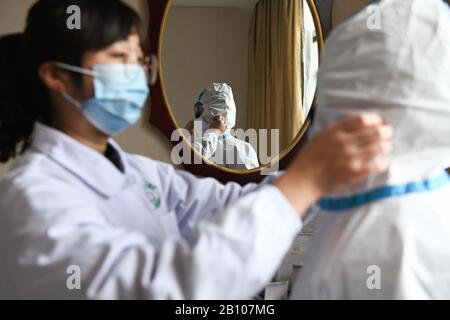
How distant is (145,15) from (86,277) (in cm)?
68

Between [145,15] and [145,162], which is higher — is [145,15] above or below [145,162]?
above

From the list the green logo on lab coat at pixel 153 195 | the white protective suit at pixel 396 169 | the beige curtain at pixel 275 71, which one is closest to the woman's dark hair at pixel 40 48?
the green logo on lab coat at pixel 153 195

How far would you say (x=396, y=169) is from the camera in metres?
0.54

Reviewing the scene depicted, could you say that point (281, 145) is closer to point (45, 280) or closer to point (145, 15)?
point (145, 15)

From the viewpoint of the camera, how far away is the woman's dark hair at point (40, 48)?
1.89 feet

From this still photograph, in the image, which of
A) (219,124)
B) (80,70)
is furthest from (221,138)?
(80,70)

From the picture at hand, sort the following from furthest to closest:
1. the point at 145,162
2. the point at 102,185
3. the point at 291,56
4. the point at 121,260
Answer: the point at 291,56
the point at 145,162
the point at 102,185
the point at 121,260

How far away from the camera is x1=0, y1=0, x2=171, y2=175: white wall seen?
88 cm

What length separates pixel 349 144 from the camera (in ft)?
1.58

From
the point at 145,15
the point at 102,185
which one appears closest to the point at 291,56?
the point at 145,15

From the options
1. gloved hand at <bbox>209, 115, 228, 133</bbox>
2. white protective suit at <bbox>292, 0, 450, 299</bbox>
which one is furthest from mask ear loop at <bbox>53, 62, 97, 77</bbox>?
gloved hand at <bbox>209, 115, 228, 133</bbox>

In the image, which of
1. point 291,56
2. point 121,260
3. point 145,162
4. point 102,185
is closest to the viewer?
point 121,260

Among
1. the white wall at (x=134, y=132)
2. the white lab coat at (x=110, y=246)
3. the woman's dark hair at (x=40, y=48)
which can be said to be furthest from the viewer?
the white wall at (x=134, y=132)

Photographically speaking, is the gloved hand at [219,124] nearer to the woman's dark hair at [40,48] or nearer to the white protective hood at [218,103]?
the white protective hood at [218,103]
